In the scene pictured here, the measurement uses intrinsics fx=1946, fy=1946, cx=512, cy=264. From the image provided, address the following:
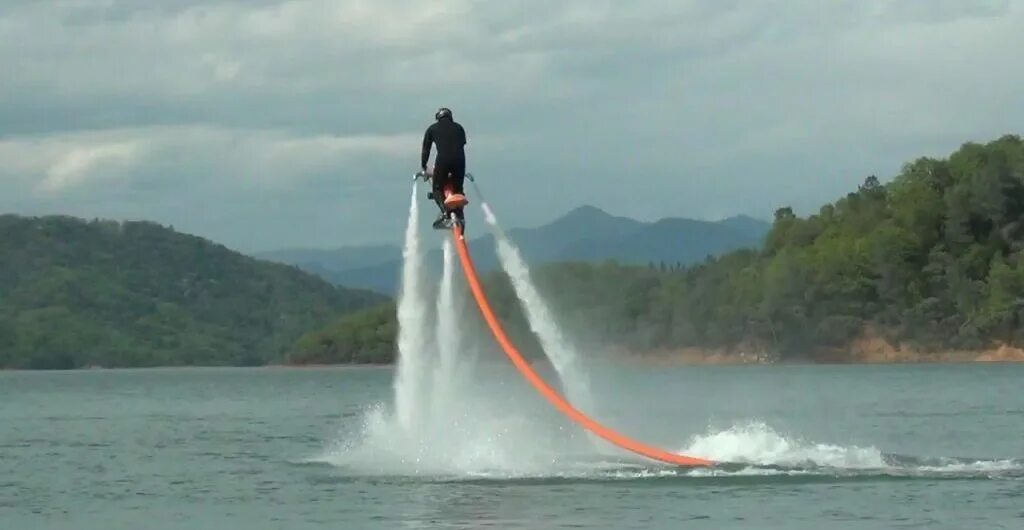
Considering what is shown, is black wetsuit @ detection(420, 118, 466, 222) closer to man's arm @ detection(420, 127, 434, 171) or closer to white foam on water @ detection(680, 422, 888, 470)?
man's arm @ detection(420, 127, 434, 171)

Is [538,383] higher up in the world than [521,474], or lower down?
higher up

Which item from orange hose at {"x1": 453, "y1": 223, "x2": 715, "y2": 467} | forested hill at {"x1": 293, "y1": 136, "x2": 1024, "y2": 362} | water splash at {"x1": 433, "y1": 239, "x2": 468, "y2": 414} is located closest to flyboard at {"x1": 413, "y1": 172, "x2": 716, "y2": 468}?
orange hose at {"x1": 453, "y1": 223, "x2": 715, "y2": 467}

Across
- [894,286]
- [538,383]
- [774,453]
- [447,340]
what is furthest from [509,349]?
[894,286]

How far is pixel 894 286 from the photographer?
161 metres

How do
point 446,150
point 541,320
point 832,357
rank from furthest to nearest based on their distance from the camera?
1. point 832,357
2. point 541,320
3. point 446,150

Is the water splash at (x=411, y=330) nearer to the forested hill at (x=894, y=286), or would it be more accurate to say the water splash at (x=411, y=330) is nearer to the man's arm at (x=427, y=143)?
the man's arm at (x=427, y=143)

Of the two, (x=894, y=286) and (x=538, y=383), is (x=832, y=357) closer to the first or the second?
(x=894, y=286)

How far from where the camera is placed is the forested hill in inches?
6112

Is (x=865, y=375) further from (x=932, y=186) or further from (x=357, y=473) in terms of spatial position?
(x=357, y=473)

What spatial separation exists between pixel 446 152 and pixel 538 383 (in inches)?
212

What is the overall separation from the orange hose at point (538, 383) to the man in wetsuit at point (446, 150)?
977 mm

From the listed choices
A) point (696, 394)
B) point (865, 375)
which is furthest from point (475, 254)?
point (865, 375)

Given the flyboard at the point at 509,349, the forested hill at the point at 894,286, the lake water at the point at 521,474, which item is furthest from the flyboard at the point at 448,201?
the forested hill at the point at 894,286

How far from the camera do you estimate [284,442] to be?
6041 centimetres
